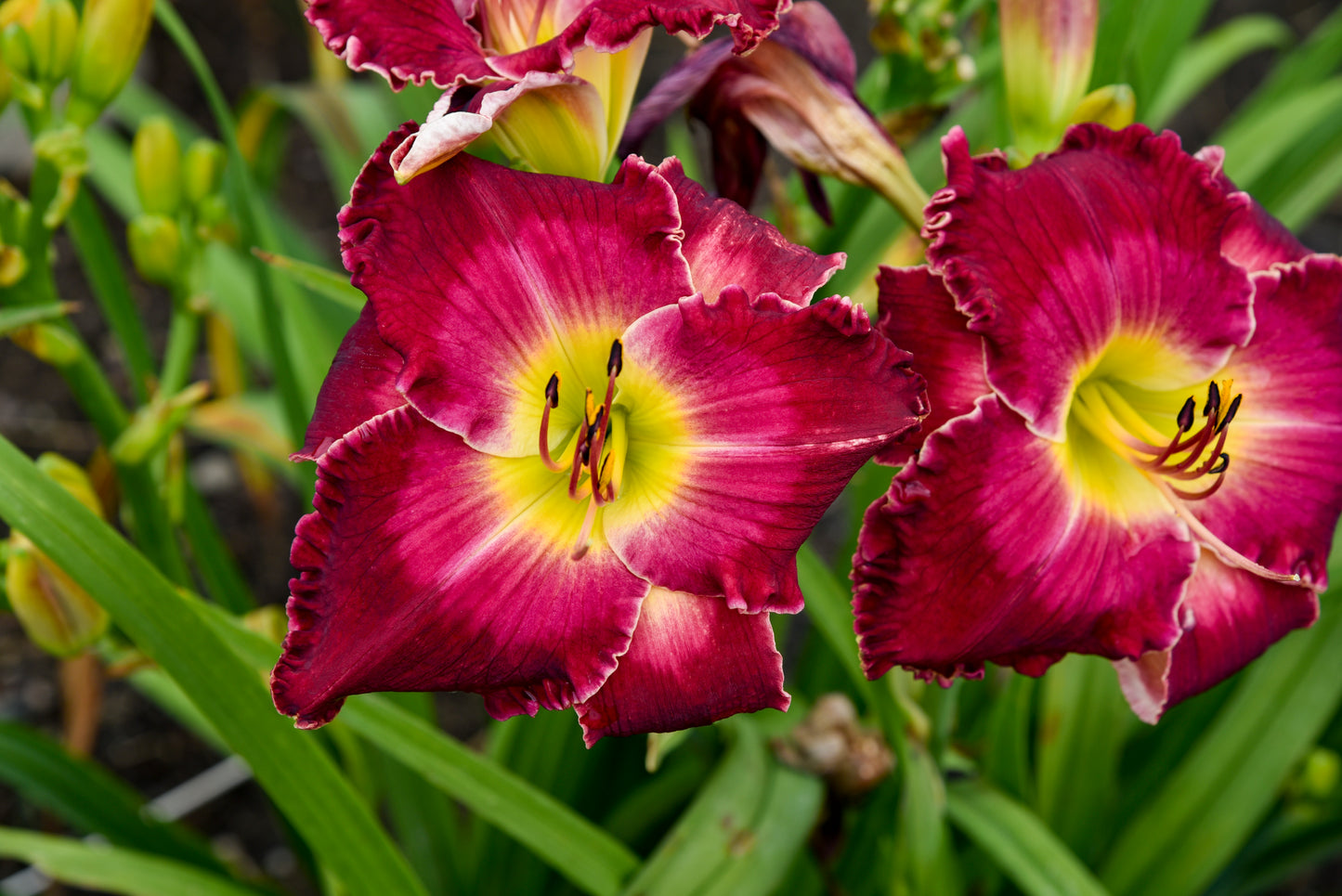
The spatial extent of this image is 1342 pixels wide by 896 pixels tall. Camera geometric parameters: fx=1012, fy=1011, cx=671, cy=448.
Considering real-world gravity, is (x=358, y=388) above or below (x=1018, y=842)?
above

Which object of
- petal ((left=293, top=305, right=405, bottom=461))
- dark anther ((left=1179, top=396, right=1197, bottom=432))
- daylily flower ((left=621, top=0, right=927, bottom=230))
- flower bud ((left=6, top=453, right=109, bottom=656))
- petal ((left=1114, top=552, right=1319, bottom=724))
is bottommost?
flower bud ((left=6, top=453, right=109, bottom=656))

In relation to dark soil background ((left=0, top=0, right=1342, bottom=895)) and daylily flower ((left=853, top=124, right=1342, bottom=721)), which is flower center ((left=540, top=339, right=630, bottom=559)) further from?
dark soil background ((left=0, top=0, right=1342, bottom=895))

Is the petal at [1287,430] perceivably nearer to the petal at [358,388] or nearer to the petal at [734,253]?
the petal at [734,253]

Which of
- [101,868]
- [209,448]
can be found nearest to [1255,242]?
[101,868]

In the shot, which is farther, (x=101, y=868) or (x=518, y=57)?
(x=101, y=868)

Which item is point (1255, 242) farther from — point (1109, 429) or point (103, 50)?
point (103, 50)

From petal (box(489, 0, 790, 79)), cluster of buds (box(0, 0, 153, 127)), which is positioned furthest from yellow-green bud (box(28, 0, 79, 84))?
petal (box(489, 0, 790, 79))

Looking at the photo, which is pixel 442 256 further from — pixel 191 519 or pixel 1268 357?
pixel 191 519
